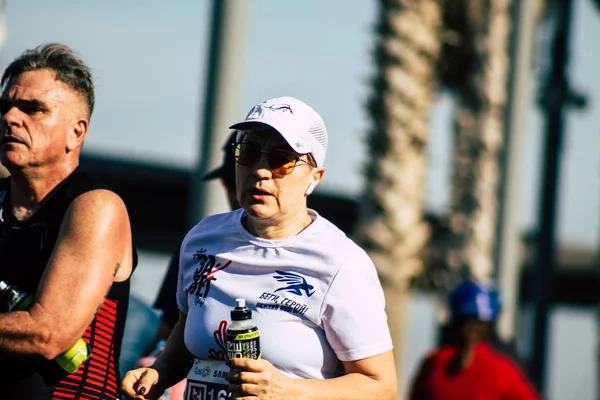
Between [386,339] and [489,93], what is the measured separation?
8474 mm

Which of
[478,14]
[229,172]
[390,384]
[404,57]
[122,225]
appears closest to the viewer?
[390,384]

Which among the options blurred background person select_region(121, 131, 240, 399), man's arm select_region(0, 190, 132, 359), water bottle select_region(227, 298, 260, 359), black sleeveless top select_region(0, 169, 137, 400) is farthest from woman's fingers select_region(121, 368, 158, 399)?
blurred background person select_region(121, 131, 240, 399)

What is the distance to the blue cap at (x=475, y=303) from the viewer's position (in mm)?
8820

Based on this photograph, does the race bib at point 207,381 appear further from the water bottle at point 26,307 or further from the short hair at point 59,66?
the short hair at point 59,66

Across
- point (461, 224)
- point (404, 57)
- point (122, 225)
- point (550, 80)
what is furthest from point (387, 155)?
point (122, 225)

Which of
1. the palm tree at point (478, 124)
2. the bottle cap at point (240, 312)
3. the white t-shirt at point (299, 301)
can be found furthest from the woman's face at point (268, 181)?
the palm tree at point (478, 124)

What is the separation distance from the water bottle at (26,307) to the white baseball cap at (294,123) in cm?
91

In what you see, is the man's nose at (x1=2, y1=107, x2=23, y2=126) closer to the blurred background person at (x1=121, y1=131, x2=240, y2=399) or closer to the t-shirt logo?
the t-shirt logo

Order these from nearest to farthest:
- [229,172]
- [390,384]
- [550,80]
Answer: [390,384] < [229,172] < [550,80]

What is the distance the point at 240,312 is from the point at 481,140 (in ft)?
28.4

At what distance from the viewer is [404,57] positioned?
10125mm

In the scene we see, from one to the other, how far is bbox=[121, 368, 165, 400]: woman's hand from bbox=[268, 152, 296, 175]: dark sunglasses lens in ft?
2.83

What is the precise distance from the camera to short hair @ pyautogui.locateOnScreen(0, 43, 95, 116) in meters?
4.46

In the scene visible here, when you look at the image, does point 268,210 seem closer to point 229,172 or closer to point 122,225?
point 122,225
